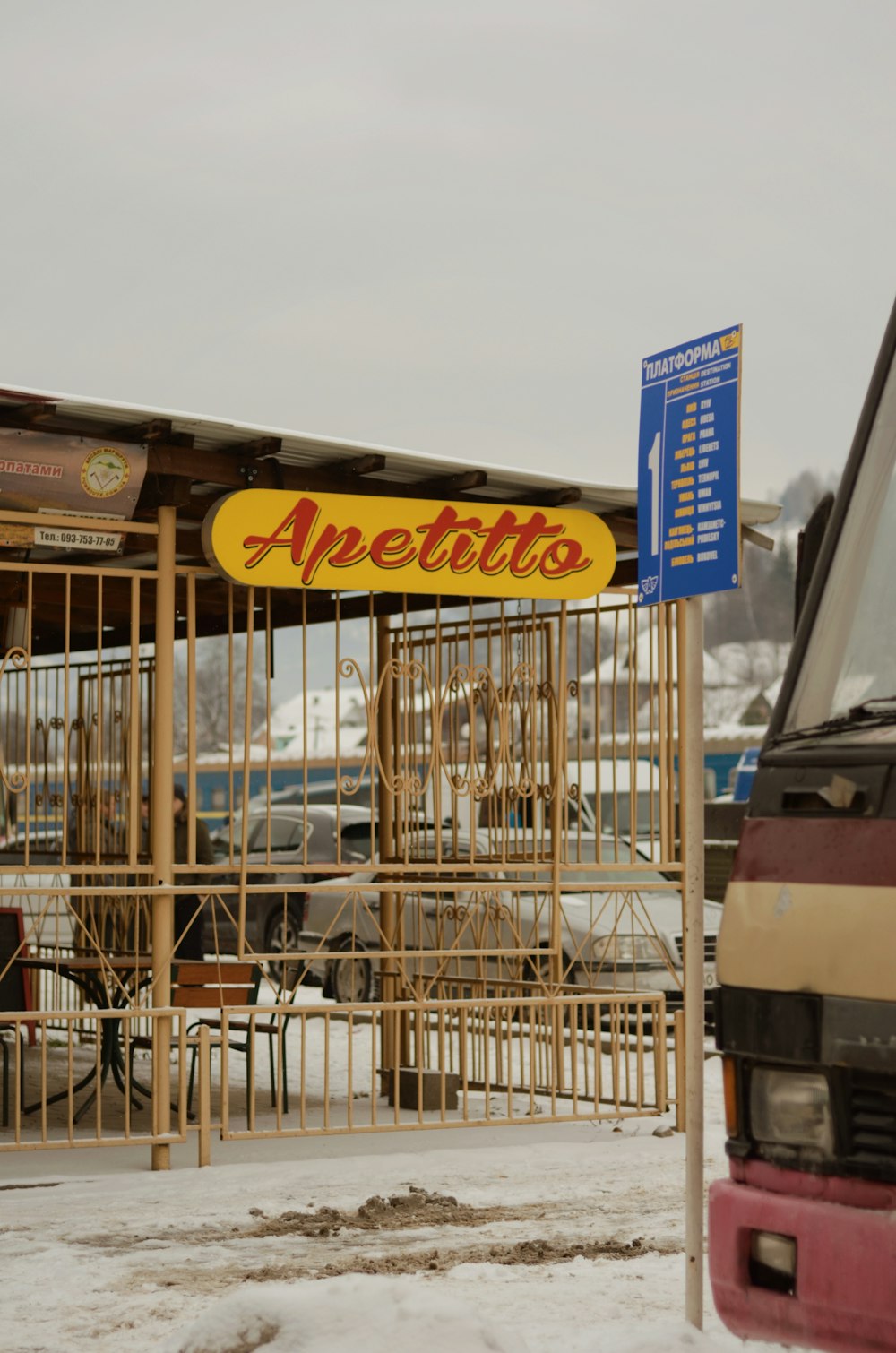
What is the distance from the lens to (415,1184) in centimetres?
864

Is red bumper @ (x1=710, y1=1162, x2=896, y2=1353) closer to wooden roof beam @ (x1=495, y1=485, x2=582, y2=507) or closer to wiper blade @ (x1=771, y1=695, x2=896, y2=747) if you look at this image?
wiper blade @ (x1=771, y1=695, x2=896, y2=747)

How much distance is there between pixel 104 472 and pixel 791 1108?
6229mm

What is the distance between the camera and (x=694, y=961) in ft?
19.7

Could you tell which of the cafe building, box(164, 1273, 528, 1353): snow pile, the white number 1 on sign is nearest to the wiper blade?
the white number 1 on sign

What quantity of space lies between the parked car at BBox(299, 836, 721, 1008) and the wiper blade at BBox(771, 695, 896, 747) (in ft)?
18.6

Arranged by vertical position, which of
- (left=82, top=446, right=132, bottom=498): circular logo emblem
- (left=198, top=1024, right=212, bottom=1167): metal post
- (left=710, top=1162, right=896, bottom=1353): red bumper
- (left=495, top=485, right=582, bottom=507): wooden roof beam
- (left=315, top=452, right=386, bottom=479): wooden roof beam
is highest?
(left=315, top=452, right=386, bottom=479): wooden roof beam

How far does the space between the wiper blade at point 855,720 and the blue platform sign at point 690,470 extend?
1.25 meters

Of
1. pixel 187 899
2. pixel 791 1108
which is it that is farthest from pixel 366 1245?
pixel 187 899

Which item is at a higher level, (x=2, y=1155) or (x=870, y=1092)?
(x=870, y=1092)

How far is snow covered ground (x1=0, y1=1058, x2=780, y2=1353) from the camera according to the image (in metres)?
5.06

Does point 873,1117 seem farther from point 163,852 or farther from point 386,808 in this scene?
point 386,808

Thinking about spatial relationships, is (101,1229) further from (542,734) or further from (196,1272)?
(542,734)

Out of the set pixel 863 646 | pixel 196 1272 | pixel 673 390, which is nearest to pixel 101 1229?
pixel 196 1272

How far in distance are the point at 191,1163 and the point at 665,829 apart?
3.61m
